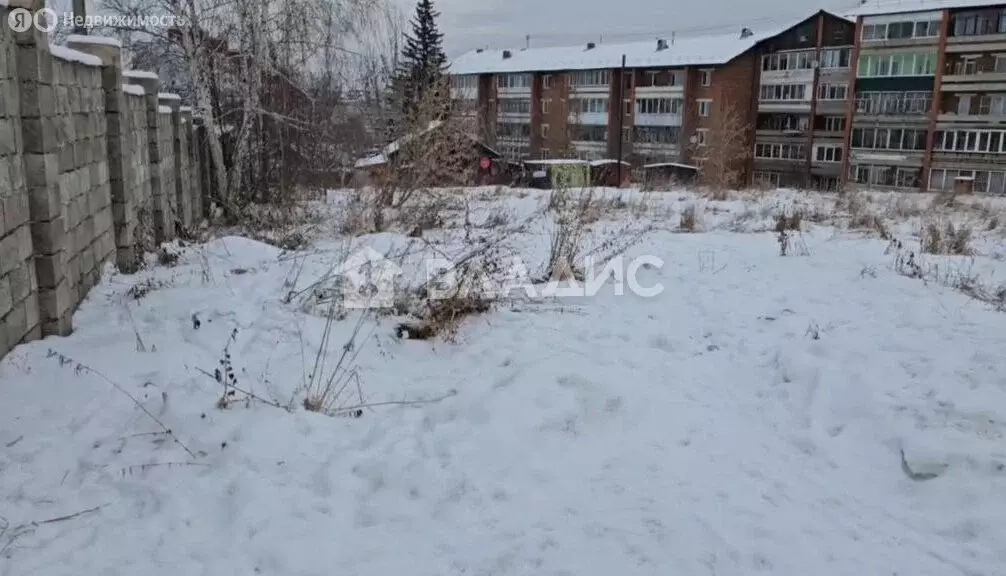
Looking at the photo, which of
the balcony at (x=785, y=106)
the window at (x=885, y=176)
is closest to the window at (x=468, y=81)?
the balcony at (x=785, y=106)

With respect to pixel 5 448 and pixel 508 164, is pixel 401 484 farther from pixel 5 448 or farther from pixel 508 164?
pixel 508 164

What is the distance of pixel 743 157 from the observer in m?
38.9

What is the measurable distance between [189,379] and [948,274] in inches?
252

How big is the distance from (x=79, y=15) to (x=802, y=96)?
36687 millimetres

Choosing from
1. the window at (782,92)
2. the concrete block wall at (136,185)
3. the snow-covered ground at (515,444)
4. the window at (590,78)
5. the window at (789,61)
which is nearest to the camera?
the snow-covered ground at (515,444)

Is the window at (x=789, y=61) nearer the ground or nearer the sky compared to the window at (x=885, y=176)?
nearer the sky

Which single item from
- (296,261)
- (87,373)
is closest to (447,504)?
(87,373)

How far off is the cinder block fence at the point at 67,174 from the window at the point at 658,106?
37.0 meters

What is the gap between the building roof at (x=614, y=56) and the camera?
4006 centimetres

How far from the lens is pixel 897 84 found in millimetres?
35125

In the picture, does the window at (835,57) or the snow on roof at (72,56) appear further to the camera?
the window at (835,57)

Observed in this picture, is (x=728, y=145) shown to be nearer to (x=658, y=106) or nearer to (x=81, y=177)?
(x=658, y=106)

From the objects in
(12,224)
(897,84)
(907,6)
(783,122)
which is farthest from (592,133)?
(12,224)

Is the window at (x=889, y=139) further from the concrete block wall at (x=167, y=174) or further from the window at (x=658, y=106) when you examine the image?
the concrete block wall at (x=167, y=174)
